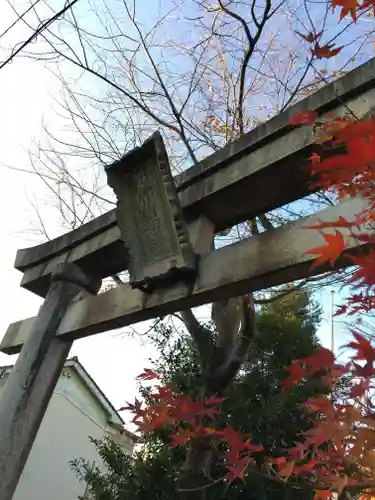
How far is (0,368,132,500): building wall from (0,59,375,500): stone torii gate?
912 cm

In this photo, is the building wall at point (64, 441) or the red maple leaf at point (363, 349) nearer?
the red maple leaf at point (363, 349)

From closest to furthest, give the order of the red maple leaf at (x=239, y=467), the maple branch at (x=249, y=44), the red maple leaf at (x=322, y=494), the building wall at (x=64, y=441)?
the red maple leaf at (x=322, y=494)
the red maple leaf at (x=239, y=467)
the maple branch at (x=249, y=44)
the building wall at (x=64, y=441)

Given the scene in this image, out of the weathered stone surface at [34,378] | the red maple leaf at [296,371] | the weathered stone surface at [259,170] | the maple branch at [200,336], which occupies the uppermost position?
the maple branch at [200,336]

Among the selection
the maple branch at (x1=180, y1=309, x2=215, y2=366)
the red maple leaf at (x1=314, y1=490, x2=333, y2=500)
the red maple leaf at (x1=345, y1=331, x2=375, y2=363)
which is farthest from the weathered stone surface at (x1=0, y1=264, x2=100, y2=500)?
the red maple leaf at (x1=345, y1=331, x2=375, y2=363)

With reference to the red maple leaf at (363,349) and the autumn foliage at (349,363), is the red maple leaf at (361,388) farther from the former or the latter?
the red maple leaf at (363,349)

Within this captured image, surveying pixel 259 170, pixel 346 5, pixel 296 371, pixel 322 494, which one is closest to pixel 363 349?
pixel 296 371

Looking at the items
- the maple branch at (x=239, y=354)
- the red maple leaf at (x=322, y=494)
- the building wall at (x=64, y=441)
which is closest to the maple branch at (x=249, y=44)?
the maple branch at (x=239, y=354)

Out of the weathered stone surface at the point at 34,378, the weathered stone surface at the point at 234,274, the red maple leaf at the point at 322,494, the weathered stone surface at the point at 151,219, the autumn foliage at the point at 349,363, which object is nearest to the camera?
the autumn foliage at the point at 349,363

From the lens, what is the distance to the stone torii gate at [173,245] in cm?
244

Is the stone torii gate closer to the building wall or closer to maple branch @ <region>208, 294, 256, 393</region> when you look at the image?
maple branch @ <region>208, 294, 256, 393</region>

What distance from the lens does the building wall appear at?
37.9 feet

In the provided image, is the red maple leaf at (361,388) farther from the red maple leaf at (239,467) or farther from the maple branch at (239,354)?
the maple branch at (239,354)

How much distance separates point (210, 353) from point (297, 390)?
129 inches

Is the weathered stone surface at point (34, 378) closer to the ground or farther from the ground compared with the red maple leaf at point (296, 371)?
farther from the ground
